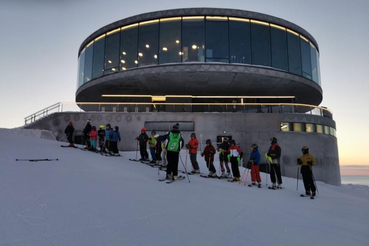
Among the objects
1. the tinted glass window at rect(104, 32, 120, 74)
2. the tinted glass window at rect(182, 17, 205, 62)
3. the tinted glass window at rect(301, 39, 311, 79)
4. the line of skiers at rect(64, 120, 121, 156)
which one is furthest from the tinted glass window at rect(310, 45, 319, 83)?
the line of skiers at rect(64, 120, 121, 156)

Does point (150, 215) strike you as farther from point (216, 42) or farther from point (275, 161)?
point (216, 42)

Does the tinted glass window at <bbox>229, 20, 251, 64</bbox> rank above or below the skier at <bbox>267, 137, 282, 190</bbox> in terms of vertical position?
above

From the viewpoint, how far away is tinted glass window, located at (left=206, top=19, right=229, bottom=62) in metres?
23.6

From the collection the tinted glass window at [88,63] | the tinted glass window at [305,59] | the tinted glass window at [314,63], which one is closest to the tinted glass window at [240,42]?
the tinted glass window at [305,59]

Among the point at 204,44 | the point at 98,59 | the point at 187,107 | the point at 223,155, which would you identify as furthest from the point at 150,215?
the point at 98,59

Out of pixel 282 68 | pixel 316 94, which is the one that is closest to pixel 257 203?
pixel 282 68

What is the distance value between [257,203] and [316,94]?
86.6ft

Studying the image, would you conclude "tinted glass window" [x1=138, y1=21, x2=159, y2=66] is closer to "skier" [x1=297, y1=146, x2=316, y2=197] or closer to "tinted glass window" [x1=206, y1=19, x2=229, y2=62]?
"tinted glass window" [x1=206, y1=19, x2=229, y2=62]

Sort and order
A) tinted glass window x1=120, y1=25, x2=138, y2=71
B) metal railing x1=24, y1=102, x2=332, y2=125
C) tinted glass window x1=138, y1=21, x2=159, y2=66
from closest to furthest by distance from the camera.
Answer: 1. metal railing x1=24, y1=102, x2=332, y2=125
2. tinted glass window x1=138, y1=21, x2=159, y2=66
3. tinted glass window x1=120, y1=25, x2=138, y2=71

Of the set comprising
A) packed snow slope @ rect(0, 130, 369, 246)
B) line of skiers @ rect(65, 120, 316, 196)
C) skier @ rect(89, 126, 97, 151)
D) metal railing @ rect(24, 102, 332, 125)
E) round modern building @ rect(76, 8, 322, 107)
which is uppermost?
round modern building @ rect(76, 8, 322, 107)

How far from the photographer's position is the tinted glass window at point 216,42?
23609 mm

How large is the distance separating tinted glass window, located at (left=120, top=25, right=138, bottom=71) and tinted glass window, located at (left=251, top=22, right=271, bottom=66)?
1091 cm

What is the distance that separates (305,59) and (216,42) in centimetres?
985

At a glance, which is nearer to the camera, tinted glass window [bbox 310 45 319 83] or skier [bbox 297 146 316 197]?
skier [bbox 297 146 316 197]
